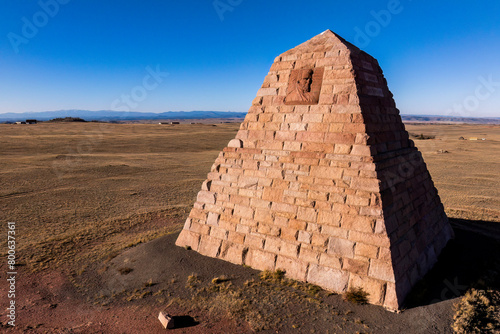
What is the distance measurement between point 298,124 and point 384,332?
17.5 feet

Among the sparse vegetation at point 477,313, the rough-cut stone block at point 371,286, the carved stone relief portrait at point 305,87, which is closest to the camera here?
the sparse vegetation at point 477,313

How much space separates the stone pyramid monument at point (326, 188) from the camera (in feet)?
22.7

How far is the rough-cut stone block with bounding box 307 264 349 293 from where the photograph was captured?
6973 millimetres

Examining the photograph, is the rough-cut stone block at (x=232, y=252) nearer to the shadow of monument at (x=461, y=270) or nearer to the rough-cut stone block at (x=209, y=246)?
the rough-cut stone block at (x=209, y=246)

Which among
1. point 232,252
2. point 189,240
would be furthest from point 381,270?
point 189,240

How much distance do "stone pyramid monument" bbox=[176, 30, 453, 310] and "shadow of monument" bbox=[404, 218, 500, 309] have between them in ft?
0.87

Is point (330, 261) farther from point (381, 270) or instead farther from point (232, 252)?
point (232, 252)

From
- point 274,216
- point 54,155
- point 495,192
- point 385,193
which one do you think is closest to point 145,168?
point 54,155

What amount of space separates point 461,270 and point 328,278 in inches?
163

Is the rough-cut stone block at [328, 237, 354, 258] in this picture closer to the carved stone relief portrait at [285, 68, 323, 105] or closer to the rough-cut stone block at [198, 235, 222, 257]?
the rough-cut stone block at [198, 235, 222, 257]

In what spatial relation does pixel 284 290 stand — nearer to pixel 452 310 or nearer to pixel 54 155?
pixel 452 310

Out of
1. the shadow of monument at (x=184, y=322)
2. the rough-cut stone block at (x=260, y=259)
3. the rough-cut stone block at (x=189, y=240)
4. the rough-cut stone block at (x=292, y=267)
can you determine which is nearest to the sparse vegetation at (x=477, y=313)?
the rough-cut stone block at (x=292, y=267)

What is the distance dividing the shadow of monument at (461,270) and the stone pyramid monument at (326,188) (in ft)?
0.87

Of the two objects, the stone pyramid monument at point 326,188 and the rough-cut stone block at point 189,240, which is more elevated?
the stone pyramid monument at point 326,188
